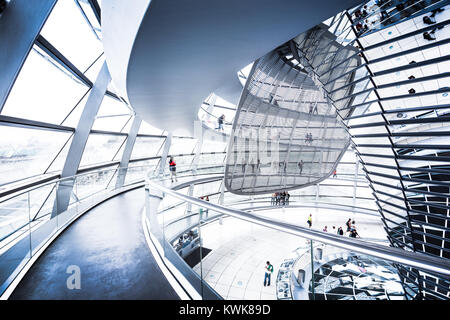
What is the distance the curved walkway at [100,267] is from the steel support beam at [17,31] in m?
3.43

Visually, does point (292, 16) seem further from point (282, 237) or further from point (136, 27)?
point (282, 237)

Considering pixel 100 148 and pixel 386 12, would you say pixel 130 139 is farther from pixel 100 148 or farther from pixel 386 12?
pixel 386 12

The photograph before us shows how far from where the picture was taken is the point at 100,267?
10.5 feet

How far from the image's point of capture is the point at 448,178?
1067 centimetres

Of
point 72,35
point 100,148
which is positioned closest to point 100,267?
point 72,35

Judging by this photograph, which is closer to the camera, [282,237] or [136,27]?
[136,27]

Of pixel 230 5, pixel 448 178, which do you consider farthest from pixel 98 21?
pixel 448 178

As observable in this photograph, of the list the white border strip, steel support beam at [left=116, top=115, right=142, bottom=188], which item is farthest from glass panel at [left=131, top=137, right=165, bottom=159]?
the white border strip

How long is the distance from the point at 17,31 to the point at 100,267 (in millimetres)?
4626

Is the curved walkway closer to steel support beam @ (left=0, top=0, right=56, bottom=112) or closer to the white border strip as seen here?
the white border strip

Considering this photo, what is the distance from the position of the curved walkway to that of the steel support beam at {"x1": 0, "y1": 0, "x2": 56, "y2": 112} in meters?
3.43
